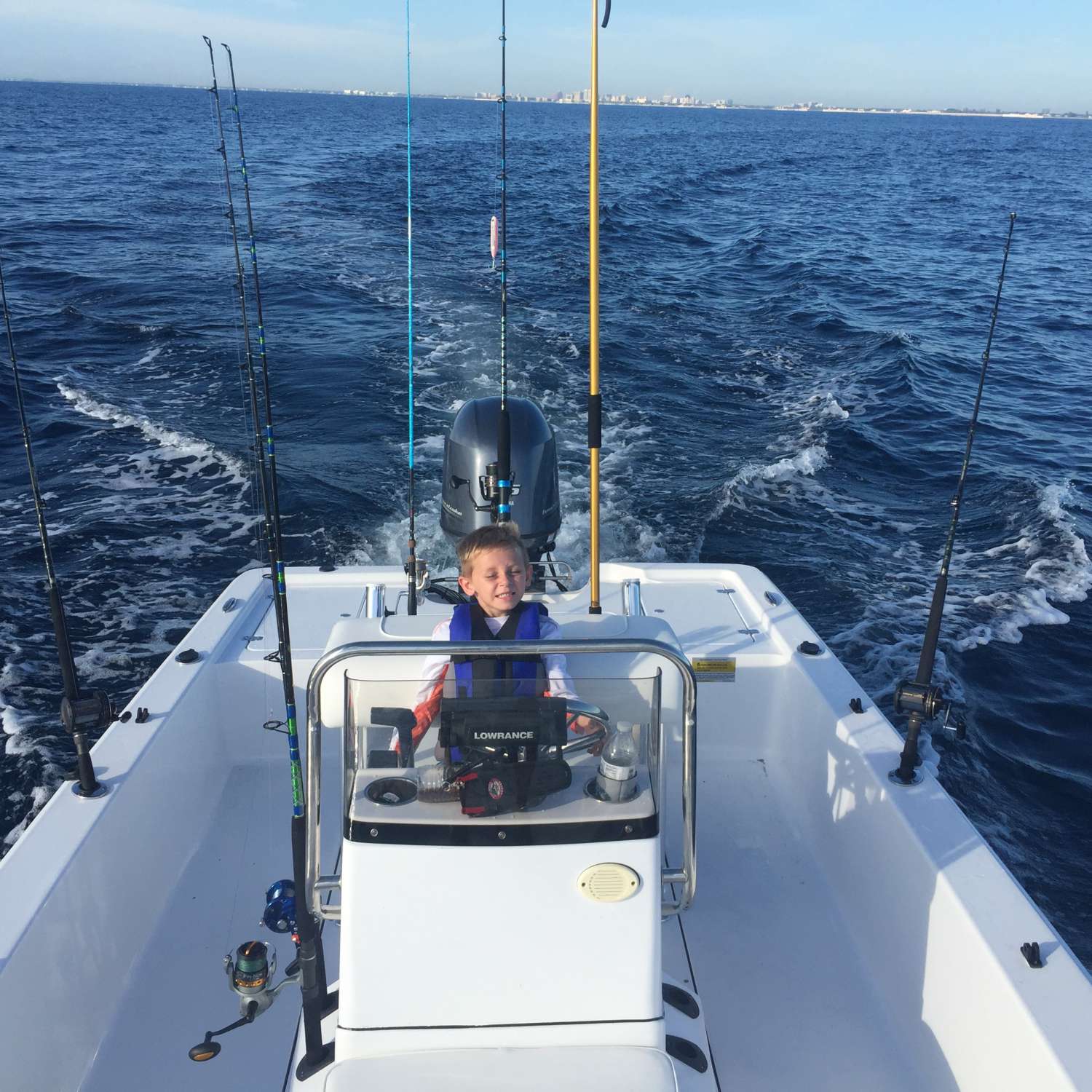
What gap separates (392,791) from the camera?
189 cm

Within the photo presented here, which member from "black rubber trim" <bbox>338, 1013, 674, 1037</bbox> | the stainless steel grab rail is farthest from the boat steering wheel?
"black rubber trim" <bbox>338, 1013, 674, 1037</bbox>

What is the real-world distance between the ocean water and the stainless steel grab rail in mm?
3004

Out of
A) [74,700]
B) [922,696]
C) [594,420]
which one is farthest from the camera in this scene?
[594,420]

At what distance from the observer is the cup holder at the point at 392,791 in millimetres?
1878

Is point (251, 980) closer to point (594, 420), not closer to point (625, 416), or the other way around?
point (594, 420)

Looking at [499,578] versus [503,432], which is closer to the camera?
[499,578]

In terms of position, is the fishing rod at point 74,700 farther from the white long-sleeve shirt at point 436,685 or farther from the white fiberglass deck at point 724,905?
the white long-sleeve shirt at point 436,685

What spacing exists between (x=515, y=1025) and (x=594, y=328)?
6.66 ft

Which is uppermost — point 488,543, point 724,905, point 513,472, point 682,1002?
point 488,543

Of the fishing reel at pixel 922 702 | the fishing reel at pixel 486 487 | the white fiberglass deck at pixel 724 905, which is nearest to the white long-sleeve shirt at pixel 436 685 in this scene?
the white fiberglass deck at pixel 724 905

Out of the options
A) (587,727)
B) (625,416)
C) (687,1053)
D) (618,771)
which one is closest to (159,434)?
(625,416)

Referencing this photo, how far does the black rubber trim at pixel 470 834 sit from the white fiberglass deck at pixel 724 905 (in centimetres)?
20

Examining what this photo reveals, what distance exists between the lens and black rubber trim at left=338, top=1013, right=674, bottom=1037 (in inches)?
72.6

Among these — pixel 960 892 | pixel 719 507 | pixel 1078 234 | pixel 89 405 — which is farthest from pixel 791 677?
pixel 1078 234
